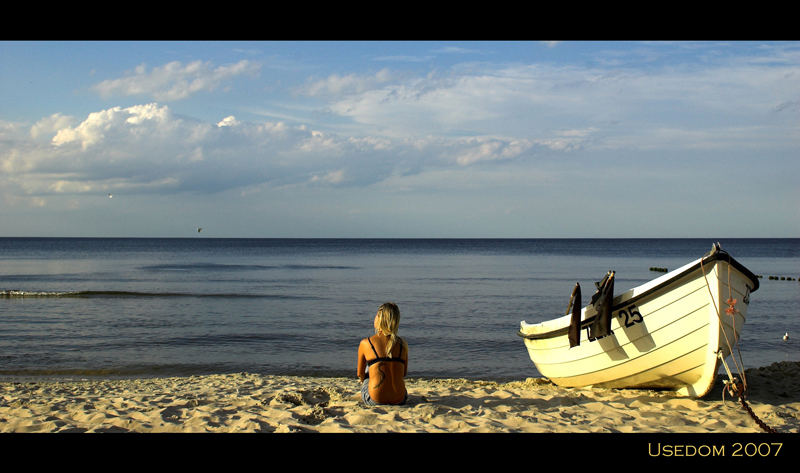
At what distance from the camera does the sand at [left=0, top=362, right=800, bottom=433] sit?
6.44 meters

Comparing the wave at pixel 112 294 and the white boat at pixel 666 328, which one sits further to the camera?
the wave at pixel 112 294

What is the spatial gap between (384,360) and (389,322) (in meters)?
0.48

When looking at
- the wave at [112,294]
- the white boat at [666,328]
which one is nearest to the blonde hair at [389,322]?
the white boat at [666,328]

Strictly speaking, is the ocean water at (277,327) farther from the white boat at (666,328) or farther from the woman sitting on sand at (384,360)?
the woman sitting on sand at (384,360)

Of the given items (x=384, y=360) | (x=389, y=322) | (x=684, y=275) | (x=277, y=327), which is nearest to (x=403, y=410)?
(x=384, y=360)

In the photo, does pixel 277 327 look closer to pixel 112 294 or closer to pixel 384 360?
pixel 384 360

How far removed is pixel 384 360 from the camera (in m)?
6.92

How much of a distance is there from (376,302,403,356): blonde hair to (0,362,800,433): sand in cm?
80

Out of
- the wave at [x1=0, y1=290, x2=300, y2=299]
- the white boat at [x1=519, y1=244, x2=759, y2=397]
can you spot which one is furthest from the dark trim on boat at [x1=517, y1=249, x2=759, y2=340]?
the wave at [x1=0, y1=290, x2=300, y2=299]

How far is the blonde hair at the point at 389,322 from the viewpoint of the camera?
266 inches

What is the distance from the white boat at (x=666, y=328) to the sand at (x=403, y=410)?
12.4 inches

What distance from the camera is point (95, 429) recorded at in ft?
20.3
